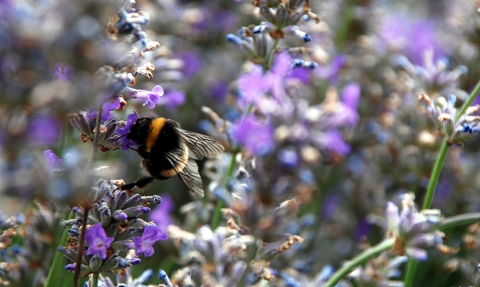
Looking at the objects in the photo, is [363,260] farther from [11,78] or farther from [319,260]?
[319,260]

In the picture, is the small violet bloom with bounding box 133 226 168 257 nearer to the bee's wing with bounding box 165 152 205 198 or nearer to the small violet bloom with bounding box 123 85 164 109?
the small violet bloom with bounding box 123 85 164 109

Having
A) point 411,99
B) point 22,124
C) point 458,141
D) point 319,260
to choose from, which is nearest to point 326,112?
point 411,99

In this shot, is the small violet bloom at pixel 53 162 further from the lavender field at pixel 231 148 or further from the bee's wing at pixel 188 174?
the bee's wing at pixel 188 174

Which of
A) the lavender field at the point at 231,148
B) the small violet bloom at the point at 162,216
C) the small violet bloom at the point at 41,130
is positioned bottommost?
the small violet bloom at the point at 162,216

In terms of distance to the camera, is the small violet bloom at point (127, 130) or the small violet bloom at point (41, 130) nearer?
the small violet bloom at point (41, 130)

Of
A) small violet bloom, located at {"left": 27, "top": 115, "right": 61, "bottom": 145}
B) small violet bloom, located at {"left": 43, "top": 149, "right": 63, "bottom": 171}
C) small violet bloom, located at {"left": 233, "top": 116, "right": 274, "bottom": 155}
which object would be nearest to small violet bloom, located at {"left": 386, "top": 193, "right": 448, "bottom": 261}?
small violet bloom, located at {"left": 233, "top": 116, "right": 274, "bottom": 155}

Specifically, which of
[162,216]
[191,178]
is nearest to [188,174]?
[191,178]

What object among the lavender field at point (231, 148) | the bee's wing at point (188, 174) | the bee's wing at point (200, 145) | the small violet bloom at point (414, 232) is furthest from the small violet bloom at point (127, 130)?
the small violet bloom at point (414, 232)
